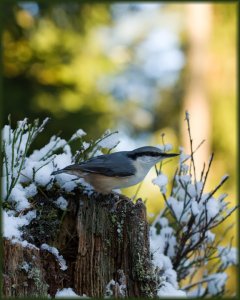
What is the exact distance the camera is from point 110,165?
240 cm

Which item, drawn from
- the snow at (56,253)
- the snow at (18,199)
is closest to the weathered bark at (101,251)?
the snow at (56,253)

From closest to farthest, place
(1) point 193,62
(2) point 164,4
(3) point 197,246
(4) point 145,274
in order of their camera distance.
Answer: (4) point 145,274 → (3) point 197,246 → (1) point 193,62 → (2) point 164,4

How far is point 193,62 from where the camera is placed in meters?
9.58

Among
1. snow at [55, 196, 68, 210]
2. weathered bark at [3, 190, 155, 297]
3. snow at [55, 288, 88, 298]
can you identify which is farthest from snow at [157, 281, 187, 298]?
snow at [55, 196, 68, 210]

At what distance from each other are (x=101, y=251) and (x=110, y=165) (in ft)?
1.57

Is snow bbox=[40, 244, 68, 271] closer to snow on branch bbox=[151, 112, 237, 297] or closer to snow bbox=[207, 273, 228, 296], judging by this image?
snow on branch bbox=[151, 112, 237, 297]

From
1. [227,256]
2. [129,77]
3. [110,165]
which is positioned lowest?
[227,256]

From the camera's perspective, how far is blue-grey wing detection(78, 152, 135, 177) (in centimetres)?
229

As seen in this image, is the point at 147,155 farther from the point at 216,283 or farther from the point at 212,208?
the point at 216,283

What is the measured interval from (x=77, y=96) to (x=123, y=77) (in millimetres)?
5274

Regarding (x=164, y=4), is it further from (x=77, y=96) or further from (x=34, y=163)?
(x=34, y=163)

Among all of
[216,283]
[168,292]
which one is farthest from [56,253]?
[216,283]

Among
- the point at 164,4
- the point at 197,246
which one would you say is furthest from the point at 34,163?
the point at 164,4

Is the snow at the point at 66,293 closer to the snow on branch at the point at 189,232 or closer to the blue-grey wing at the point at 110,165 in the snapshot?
the snow on branch at the point at 189,232
